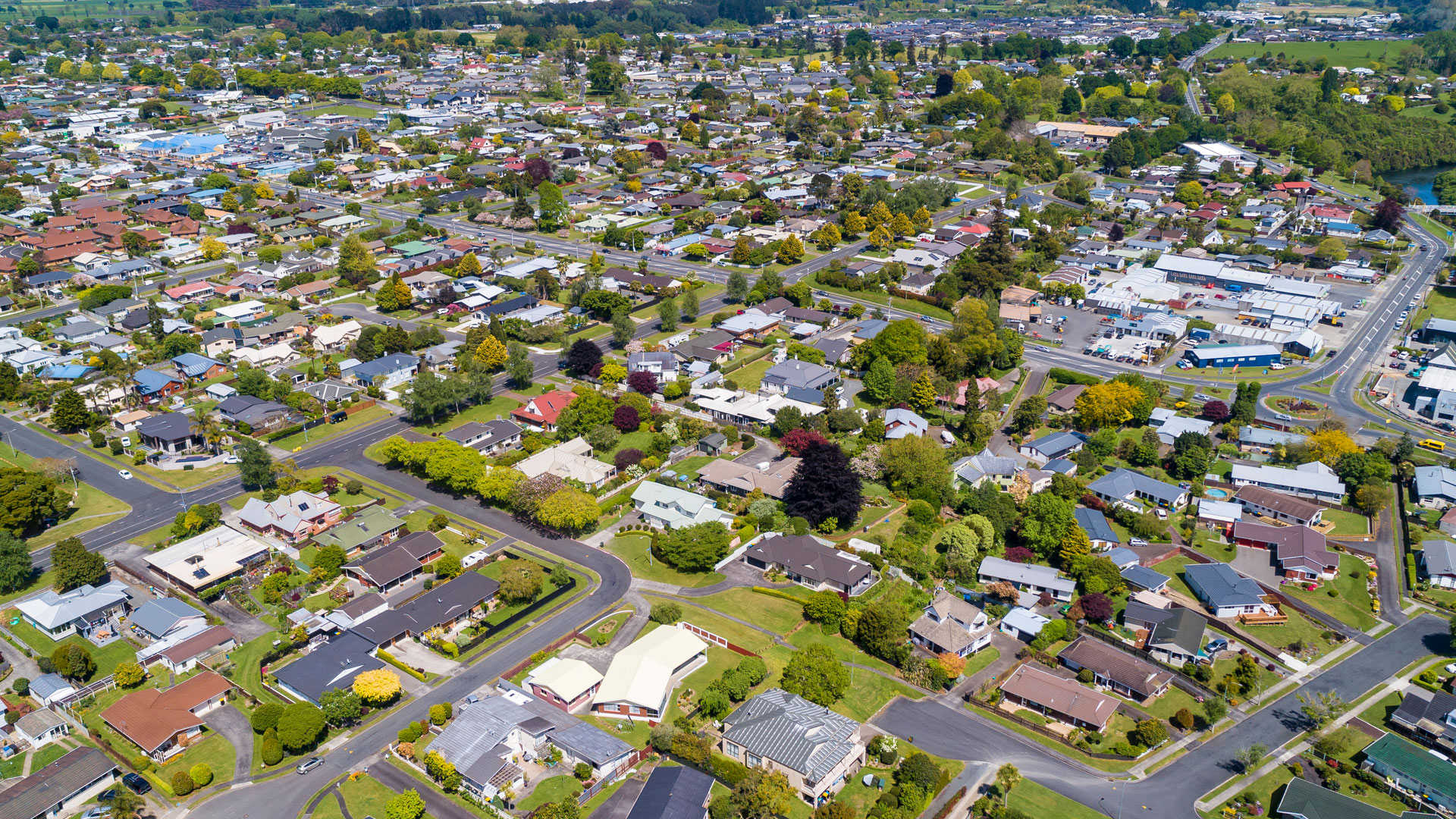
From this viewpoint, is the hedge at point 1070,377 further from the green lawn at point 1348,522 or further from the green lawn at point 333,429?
the green lawn at point 333,429

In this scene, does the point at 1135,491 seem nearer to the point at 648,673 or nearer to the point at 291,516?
the point at 648,673

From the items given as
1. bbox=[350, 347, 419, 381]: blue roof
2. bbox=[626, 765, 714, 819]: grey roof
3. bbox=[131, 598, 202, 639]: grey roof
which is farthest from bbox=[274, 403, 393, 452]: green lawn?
bbox=[626, 765, 714, 819]: grey roof

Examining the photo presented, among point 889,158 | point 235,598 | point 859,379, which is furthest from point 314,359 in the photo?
point 889,158

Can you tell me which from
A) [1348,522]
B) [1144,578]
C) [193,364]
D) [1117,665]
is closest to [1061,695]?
[1117,665]

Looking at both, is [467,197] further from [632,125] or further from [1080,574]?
[1080,574]

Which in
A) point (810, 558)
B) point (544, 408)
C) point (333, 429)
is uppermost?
point (544, 408)
